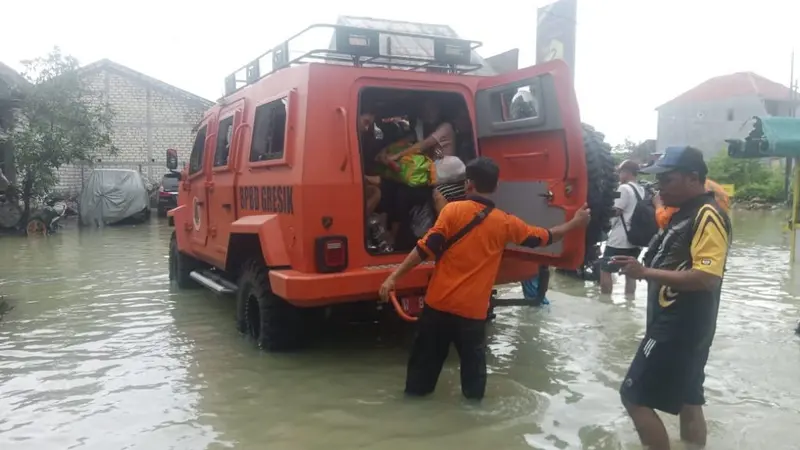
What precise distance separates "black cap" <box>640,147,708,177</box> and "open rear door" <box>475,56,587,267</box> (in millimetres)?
1268

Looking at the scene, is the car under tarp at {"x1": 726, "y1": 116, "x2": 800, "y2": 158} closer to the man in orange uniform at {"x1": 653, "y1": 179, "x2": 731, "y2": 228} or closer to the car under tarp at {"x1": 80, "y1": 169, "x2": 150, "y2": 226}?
the man in orange uniform at {"x1": 653, "y1": 179, "x2": 731, "y2": 228}

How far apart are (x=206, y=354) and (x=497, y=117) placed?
9.89 ft

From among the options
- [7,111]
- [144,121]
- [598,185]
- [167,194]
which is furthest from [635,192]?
[144,121]

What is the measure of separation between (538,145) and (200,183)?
12.7 feet

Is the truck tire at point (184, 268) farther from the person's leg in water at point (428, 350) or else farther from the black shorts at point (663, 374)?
the black shorts at point (663, 374)

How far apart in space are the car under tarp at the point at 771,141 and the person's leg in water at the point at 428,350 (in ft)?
21.1

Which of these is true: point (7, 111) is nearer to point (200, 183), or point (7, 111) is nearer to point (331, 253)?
point (200, 183)

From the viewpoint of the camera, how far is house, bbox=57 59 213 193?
77.9ft

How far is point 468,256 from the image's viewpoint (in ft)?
13.2

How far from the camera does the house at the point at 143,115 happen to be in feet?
77.9

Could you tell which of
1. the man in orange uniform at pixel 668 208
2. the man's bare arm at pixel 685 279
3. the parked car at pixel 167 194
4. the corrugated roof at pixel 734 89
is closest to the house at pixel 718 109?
the corrugated roof at pixel 734 89

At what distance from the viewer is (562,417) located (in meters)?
4.12

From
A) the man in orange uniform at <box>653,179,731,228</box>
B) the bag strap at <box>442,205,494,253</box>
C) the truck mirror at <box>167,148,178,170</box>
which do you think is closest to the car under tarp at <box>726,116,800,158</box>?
the man in orange uniform at <box>653,179,731,228</box>

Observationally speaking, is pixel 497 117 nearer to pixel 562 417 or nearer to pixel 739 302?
pixel 562 417
